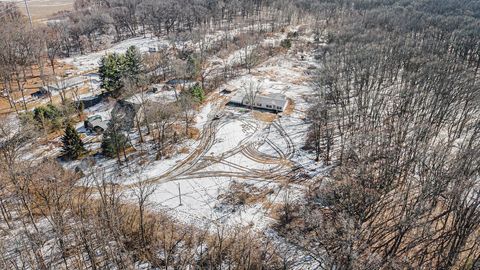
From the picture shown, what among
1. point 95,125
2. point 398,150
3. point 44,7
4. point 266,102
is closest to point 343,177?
point 398,150

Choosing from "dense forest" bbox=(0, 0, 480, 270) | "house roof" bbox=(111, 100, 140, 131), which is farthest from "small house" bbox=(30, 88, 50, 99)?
"house roof" bbox=(111, 100, 140, 131)

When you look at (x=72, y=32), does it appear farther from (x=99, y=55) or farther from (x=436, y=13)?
(x=436, y=13)

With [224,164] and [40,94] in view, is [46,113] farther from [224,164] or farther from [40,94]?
[224,164]

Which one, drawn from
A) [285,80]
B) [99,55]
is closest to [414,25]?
[285,80]

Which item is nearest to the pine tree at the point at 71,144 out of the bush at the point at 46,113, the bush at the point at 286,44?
the bush at the point at 46,113

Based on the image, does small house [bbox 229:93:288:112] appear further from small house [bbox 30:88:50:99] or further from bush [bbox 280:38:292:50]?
small house [bbox 30:88:50:99]

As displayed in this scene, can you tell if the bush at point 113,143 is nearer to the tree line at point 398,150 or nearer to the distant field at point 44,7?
the tree line at point 398,150

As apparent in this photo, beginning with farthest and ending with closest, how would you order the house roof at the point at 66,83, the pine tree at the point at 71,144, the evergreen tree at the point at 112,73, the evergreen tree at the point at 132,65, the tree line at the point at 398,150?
the house roof at the point at 66,83 < the evergreen tree at the point at 132,65 < the evergreen tree at the point at 112,73 < the pine tree at the point at 71,144 < the tree line at the point at 398,150
